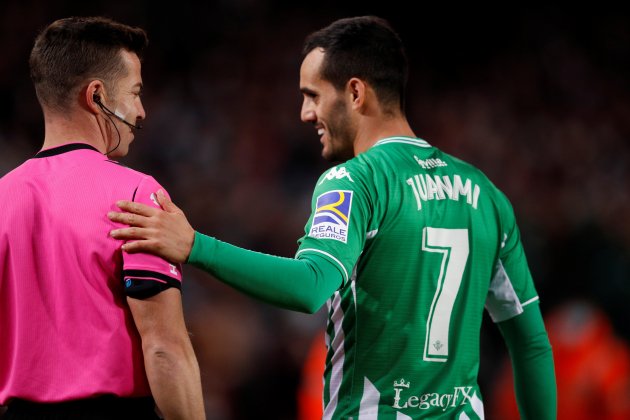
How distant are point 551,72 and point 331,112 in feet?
21.0

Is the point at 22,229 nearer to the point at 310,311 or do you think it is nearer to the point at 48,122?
the point at 48,122

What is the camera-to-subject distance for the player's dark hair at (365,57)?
10.5 ft

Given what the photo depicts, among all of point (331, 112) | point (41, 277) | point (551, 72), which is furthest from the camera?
point (551, 72)

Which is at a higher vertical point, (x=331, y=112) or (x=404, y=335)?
(x=331, y=112)

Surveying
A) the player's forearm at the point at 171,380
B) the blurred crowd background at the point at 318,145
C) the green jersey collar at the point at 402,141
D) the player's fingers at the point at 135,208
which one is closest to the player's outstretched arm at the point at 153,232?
the player's fingers at the point at 135,208

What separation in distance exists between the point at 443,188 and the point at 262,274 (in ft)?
2.83

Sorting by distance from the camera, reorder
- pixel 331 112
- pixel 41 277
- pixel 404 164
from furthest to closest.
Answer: pixel 331 112
pixel 404 164
pixel 41 277

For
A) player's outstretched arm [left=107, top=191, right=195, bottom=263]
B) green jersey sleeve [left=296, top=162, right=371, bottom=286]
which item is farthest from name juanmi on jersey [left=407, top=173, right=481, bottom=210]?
player's outstretched arm [left=107, top=191, right=195, bottom=263]

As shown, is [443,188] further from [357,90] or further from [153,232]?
[153,232]

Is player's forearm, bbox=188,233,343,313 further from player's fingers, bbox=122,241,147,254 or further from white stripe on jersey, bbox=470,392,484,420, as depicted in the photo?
white stripe on jersey, bbox=470,392,484,420

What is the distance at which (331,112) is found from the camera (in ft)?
10.6

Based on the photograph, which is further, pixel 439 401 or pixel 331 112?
pixel 331 112

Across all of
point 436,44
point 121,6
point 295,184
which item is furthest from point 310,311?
point 436,44

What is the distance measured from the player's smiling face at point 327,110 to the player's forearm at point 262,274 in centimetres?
94
